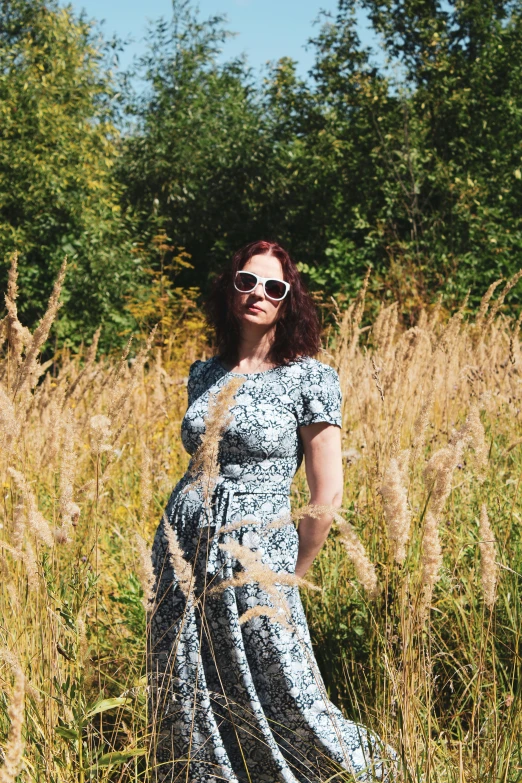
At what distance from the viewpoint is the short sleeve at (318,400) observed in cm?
214

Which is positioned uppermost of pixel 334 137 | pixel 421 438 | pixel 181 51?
pixel 181 51

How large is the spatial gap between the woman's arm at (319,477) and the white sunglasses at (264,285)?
1.34ft

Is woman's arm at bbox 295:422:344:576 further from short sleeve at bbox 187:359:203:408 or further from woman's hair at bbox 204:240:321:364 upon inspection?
short sleeve at bbox 187:359:203:408

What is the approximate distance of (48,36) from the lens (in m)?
10.8

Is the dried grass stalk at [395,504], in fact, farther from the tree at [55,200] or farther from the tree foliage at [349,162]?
the tree at [55,200]

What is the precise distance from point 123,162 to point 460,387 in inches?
485

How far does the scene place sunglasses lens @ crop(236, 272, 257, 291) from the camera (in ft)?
7.54

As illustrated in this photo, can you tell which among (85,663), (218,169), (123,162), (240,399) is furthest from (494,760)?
(123,162)

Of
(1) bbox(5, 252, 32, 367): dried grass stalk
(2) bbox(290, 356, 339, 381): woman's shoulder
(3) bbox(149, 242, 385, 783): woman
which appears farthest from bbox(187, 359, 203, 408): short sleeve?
(1) bbox(5, 252, 32, 367): dried grass stalk

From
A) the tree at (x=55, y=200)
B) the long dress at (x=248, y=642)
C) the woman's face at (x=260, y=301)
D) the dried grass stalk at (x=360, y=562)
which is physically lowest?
the long dress at (x=248, y=642)

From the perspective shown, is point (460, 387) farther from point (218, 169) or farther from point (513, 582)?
point (218, 169)

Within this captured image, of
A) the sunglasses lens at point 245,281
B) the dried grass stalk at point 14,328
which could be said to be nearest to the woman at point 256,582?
the sunglasses lens at point 245,281

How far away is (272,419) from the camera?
2.12 m

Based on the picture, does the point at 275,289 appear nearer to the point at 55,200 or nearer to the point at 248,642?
the point at 248,642
